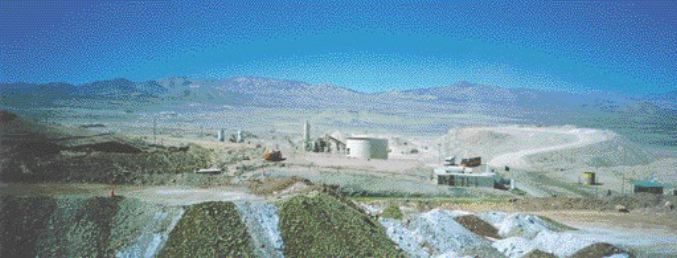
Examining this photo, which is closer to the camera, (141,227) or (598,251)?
(141,227)

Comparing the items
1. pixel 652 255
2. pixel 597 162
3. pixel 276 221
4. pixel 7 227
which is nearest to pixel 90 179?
pixel 7 227

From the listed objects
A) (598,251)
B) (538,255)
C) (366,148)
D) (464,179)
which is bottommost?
(538,255)

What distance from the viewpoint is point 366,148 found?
175 feet

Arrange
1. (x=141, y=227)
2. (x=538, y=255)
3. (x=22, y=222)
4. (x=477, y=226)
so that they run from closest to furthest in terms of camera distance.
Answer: (x=22, y=222) → (x=141, y=227) → (x=538, y=255) → (x=477, y=226)

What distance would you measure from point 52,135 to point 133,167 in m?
8.78

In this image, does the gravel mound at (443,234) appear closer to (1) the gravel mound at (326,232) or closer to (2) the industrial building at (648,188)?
(1) the gravel mound at (326,232)

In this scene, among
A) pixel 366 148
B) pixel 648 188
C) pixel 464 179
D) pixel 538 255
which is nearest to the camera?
pixel 538 255

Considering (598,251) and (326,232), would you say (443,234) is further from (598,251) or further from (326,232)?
Answer: (598,251)

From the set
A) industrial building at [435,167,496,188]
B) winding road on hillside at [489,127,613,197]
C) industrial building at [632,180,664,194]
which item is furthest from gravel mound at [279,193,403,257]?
industrial building at [632,180,664,194]

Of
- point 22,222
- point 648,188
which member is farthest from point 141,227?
point 648,188

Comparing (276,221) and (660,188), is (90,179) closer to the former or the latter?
(276,221)

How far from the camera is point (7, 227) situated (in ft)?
60.4

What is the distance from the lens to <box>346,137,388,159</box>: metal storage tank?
175ft

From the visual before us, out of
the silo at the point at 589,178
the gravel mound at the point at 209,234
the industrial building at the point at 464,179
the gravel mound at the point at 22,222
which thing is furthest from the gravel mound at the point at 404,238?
the silo at the point at 589,178
